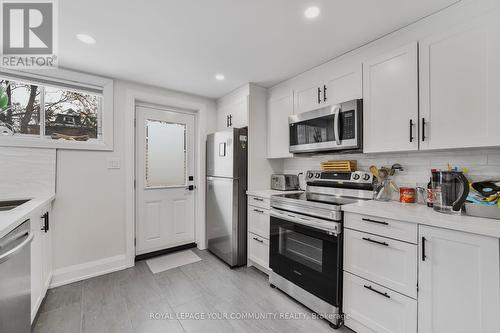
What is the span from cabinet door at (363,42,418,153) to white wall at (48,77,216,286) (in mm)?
2617

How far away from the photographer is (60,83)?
2459 millimetres

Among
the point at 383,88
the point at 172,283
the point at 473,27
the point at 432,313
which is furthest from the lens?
the point at 172,283

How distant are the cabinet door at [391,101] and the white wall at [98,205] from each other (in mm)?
2617

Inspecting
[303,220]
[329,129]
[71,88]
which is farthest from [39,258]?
[329,129]

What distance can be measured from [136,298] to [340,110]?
269 centimetres

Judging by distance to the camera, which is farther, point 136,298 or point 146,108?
point 146,108

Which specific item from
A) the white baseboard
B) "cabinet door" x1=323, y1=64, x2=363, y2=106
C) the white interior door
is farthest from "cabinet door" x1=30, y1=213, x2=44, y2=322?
"cabinet door" x1=323, y1=64, x2=363, y2=106

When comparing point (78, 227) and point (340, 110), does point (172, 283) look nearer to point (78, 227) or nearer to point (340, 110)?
point (78, 227)

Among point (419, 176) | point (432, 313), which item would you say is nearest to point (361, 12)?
point (419, 176)

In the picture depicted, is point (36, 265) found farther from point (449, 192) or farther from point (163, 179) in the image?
point (449, 192)

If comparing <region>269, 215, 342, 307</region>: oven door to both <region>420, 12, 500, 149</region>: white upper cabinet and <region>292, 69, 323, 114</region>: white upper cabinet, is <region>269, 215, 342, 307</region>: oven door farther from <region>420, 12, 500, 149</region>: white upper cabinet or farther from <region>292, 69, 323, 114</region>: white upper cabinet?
<region>292, 69, 323, 114</region>: white upper cabinet

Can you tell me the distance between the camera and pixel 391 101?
5.83 ft

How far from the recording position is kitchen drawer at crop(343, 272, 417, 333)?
53.7 inches

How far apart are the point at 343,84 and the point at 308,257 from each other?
1687 mm
